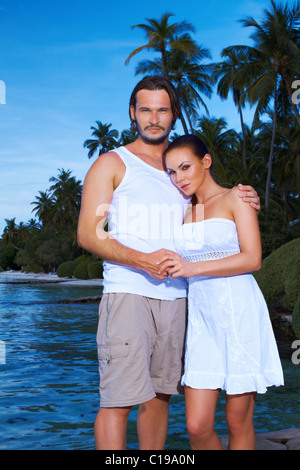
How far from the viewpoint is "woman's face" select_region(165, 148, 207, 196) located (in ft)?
10.5

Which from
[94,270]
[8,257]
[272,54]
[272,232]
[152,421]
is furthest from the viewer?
[8,257]

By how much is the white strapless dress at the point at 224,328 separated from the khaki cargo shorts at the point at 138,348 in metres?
0.12

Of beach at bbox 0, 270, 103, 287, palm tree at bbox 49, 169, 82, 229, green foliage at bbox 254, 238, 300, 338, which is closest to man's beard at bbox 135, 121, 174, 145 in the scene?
green foliage at bbox 254, 238, 300, 338

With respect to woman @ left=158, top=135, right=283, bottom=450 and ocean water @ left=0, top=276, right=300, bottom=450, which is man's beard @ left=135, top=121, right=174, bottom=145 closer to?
woman @ left=158, top=135, right=283, bottom=450

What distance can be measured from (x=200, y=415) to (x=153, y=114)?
1.76 m

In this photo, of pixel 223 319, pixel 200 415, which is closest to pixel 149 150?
pixel 223 319

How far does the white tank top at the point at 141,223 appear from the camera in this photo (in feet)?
10.1

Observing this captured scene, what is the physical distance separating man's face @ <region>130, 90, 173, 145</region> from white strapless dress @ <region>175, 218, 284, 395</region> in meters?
0.63

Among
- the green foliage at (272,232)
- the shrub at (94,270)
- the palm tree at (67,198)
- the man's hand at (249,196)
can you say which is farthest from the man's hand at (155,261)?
the palm tree at (67,198)

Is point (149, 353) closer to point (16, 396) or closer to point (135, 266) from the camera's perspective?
point (135, 266)

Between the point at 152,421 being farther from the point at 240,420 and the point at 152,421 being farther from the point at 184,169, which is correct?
the point at 184,169

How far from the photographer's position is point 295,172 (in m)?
37.6

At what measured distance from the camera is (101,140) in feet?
189
